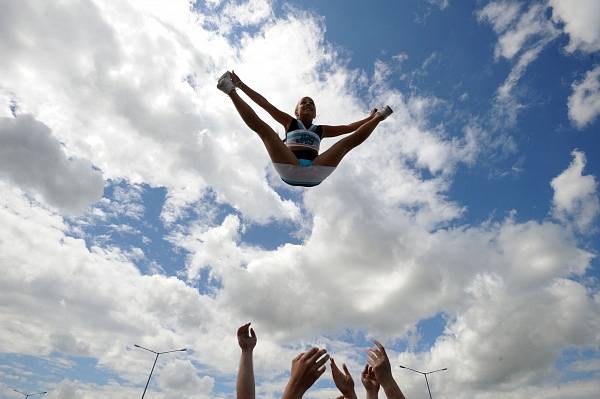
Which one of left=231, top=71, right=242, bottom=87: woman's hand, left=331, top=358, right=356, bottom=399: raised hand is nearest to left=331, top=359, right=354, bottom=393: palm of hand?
left=331, top=358, right=356, bottom=399: raised hand

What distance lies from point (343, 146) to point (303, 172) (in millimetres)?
823

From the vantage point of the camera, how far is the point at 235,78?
22.9 ft

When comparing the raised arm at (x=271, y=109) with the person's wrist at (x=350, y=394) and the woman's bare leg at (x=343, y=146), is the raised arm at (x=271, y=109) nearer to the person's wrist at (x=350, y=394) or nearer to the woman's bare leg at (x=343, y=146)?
the woman's bare leg at (x=343, y=146)

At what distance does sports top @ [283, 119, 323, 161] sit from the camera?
23.2ft

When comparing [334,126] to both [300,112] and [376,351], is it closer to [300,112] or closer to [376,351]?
[300,112]

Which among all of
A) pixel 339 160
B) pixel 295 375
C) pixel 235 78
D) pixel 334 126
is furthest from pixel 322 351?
pixel 334 126

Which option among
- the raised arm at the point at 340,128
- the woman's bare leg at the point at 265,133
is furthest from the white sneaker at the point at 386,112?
the woman's bare leg at the point at 265,133

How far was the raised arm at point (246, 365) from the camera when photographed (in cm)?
297

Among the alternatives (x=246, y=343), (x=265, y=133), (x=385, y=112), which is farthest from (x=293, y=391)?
(x=385, y=112)

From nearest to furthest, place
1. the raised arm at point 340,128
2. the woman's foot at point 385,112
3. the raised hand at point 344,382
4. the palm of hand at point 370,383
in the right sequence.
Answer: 1. the raised hand at point 344,382
2. the palm of hand at point 370,383
3. the woman's foot at point 385,112
4. the raised arm at point 340,128

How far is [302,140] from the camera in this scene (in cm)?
725

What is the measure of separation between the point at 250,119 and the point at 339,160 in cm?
172

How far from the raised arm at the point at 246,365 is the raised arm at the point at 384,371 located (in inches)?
39.3

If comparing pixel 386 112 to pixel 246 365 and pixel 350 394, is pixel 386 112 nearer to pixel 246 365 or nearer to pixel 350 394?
pixel 350 394
